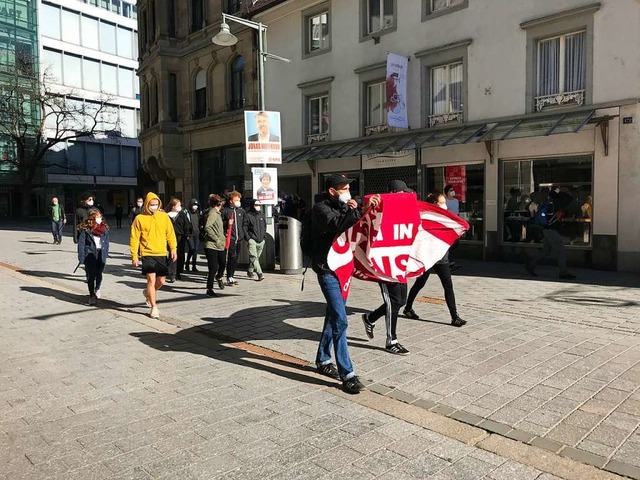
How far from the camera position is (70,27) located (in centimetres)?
4988

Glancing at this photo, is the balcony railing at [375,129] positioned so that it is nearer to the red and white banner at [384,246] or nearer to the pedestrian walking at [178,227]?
the pedestrian walking at [178,227]

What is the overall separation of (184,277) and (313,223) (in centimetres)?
763

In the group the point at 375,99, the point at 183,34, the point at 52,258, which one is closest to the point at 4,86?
the point at 183,34

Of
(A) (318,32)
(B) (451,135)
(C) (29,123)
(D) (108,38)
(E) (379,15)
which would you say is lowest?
(B) (451,135)

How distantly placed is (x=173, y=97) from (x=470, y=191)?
17848 mm

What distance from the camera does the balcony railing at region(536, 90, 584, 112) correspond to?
12.7m

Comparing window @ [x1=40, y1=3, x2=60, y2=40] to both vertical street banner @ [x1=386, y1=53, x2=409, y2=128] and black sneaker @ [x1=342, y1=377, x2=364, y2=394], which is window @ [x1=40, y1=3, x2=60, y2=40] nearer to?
vertical street banner @ [x1=386, y1=53, x2=409, y2=128]

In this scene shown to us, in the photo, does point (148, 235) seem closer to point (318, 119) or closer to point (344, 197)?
point (344, 197)

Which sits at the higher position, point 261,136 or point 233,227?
point 261,136

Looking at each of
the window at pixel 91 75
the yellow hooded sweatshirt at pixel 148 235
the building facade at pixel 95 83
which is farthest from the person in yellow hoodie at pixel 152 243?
the window at pixel 91 75

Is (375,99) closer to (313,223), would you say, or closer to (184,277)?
(184,277)

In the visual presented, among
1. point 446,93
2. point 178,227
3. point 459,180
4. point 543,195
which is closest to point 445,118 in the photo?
point 446,93

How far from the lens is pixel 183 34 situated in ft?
86.8

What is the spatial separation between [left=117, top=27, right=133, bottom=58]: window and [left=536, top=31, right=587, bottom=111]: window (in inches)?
1982
